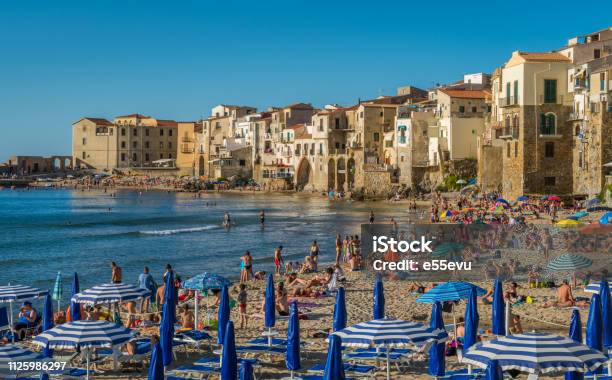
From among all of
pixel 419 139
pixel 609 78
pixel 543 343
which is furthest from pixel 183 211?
pixel 543 343

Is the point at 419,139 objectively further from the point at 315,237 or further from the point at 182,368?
the point at 182,368

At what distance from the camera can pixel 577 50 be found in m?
46.1

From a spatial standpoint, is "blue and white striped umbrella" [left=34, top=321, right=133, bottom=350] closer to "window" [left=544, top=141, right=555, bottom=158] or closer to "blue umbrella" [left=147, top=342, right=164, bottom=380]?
"blue umbrella" [left=147, top=342, right=164, bottom=380]

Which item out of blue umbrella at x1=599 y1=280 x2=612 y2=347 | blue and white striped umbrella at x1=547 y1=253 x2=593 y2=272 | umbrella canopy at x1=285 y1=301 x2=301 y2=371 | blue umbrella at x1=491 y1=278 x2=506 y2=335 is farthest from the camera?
blue and white striped umbrella at x1=547 y1=253 x2=593 y2=272

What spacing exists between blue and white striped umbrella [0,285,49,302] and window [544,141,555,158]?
36466 millimetres

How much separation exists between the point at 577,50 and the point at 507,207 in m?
11.1

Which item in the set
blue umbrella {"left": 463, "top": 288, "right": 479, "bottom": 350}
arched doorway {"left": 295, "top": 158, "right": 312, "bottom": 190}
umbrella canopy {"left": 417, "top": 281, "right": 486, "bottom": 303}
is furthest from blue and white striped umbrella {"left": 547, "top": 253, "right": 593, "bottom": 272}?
arched doorway {"left": 295, "top": 158, "right": 312, "bottom": 190}

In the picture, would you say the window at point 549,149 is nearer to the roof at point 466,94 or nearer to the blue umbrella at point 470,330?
the roof at point 466,94

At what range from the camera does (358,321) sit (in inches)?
655

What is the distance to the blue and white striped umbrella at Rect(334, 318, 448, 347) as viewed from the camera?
9781 mm

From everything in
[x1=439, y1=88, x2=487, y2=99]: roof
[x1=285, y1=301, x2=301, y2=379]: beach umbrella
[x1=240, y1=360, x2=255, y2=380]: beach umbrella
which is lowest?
[x1=285, y1=301, x2=301, y2=379]: beach umbrella

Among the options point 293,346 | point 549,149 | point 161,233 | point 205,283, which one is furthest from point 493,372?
point 161,233

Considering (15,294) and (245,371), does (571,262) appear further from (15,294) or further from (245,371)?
(15,294)

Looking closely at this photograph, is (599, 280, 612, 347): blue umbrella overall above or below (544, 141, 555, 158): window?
below
